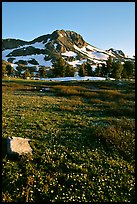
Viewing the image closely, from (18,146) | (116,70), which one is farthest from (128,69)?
(18,146)

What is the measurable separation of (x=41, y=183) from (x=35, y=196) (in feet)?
2.58

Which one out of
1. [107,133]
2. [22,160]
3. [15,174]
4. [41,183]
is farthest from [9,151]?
[107,133]

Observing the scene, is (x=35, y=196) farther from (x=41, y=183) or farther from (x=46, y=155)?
(x=46, y=155)

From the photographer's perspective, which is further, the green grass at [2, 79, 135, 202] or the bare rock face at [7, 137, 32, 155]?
the bare rock face at [7, 137, 32, 155]

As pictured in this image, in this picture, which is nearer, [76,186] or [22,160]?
[76,186]

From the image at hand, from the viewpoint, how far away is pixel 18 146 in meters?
13.5

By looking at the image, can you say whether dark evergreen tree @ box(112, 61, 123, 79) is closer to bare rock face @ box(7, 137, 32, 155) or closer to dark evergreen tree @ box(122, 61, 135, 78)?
dark evergreen tree @ box(122, 61, 135, 78)

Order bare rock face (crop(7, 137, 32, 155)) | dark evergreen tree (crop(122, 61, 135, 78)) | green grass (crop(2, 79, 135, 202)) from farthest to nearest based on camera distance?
1. dark evergreen tree (crop(122, 61, 135, 78))
2. bare rock face (crop(7, 137, 32, 155))
3. green grass (crop(2, 79, 135, 202))

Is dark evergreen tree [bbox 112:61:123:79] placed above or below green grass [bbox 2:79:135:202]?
above

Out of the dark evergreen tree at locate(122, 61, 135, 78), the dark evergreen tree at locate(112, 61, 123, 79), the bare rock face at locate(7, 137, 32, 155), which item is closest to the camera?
the bare rock face at locate(7, 137, 32, 155)

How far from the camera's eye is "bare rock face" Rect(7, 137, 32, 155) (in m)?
13.3

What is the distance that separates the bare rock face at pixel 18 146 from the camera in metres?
13.3

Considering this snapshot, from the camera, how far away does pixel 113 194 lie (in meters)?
11.1

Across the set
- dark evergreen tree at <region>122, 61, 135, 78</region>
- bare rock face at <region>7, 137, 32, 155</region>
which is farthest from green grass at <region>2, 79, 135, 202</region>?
dark evergreen tree at <region>122, 61, 135, 78</region>
